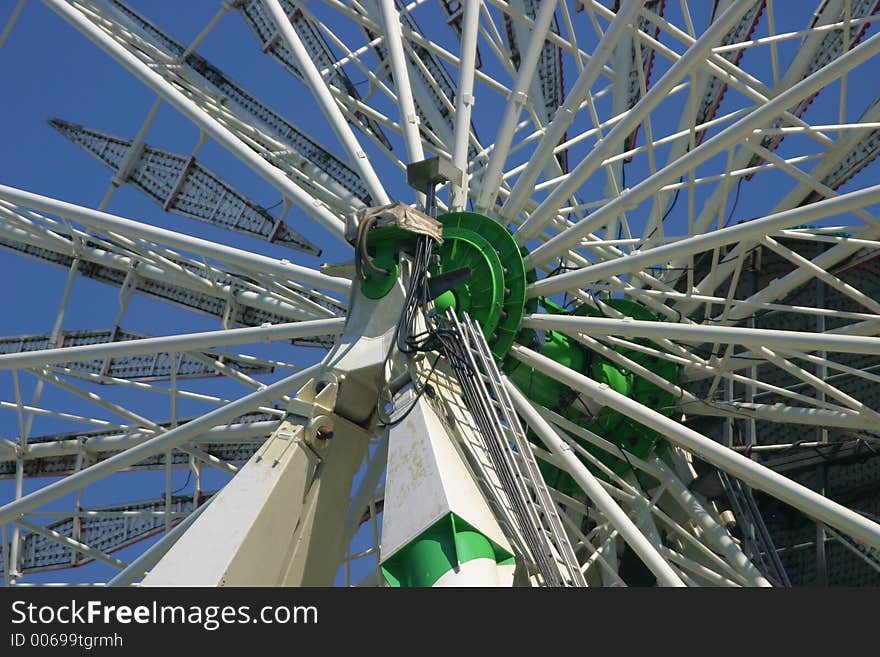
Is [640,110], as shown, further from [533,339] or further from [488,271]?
[533,339]

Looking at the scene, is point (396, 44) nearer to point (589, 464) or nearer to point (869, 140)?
point (589, 464)

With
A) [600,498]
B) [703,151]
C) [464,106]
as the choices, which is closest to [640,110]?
[703,151]

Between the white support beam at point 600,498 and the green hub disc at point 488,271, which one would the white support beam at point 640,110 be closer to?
the green hub disc at point 488,271

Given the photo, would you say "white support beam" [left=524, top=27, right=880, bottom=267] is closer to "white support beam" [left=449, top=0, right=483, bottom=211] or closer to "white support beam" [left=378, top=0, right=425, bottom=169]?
"white support beam" [left=449, top=0, right=483, bottom=211]

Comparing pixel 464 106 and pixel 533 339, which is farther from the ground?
pixel 464 106

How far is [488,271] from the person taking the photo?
19.9 metres

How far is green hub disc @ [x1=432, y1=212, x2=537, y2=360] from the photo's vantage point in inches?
778

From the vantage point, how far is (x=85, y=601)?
42.1 ft

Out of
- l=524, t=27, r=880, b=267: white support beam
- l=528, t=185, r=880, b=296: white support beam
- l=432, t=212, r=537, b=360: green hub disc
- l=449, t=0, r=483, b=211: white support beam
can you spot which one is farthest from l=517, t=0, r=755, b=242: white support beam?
l=449, t=0, r=483, b=211: white support beam

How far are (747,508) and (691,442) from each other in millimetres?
7432

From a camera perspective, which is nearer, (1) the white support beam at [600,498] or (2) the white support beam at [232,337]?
(1) the white support beam at [600,498]

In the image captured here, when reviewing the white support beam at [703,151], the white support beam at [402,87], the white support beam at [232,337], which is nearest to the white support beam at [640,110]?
the white support beam at [703,151]

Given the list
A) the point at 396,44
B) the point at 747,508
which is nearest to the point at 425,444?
the point at 396,44

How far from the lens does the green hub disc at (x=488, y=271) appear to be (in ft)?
64.8
